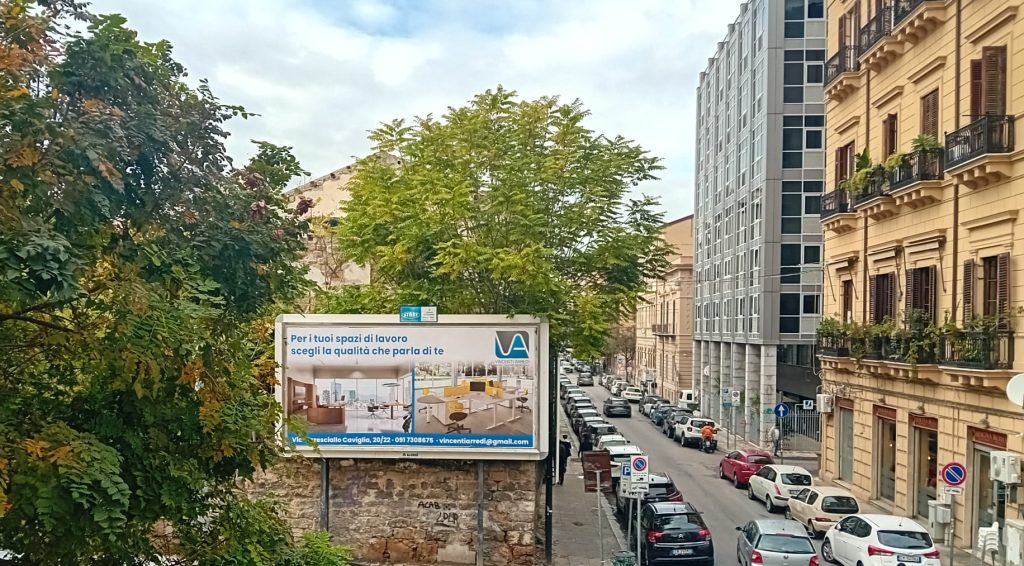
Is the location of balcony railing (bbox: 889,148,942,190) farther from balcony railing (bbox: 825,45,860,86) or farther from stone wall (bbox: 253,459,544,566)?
stone wall (bbox: 253,459,544,566)

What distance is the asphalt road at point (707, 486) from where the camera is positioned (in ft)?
74.3

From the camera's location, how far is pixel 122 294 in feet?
19.4

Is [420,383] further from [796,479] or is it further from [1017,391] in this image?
[796,479]

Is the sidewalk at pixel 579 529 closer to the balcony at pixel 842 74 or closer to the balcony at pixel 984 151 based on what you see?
the balcony at pixel 984 151

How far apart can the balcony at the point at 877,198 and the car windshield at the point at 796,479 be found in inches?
316

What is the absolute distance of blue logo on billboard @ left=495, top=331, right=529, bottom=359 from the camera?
16.8 m

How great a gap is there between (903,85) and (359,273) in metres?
19.7

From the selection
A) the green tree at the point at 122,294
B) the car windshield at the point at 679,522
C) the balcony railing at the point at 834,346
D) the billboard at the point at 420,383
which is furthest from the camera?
the balcony railing at the point at 834,346

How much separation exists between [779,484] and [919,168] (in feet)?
32.5

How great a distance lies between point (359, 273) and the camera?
33406 mm

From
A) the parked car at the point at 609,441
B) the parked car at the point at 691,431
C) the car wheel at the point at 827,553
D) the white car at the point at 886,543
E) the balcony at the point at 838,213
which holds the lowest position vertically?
the parked car at the point at 691,431

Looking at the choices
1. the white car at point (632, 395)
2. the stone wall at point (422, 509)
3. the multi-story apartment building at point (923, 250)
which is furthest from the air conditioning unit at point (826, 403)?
the white car at point (632, 395)

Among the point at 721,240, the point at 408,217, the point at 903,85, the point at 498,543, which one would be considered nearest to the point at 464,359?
the point at 498,543

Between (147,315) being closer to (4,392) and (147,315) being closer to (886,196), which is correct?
(4,392)
